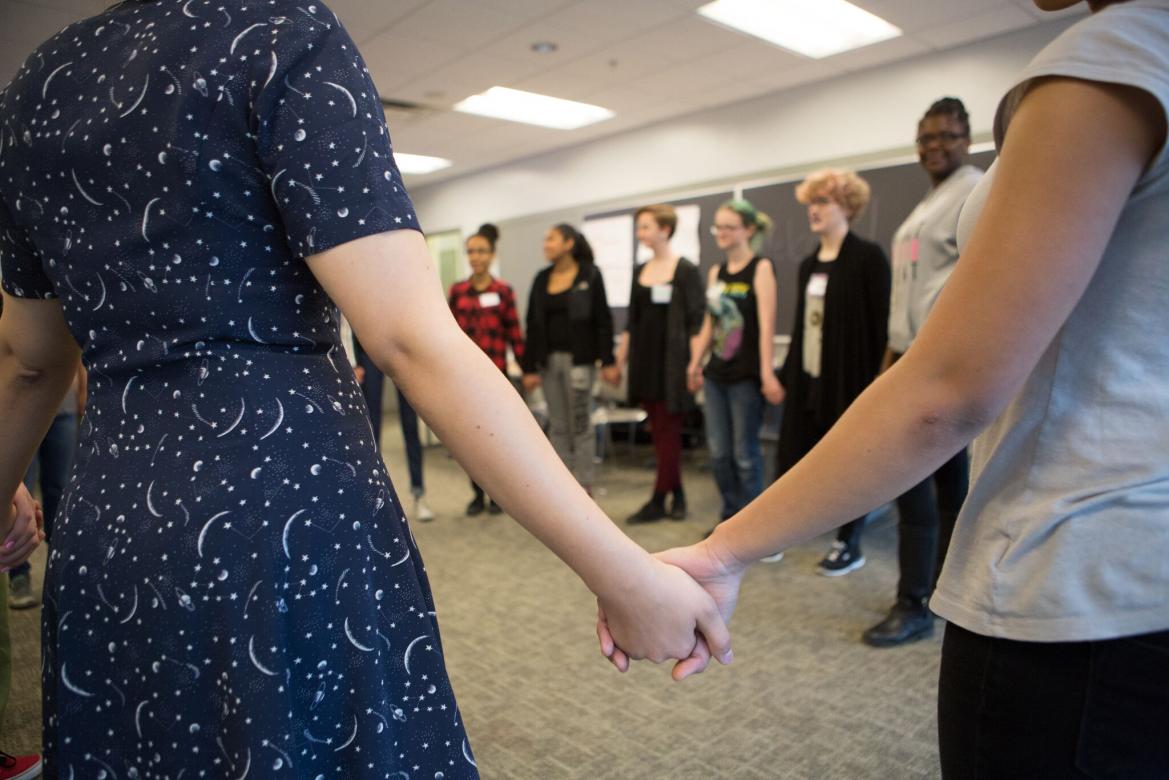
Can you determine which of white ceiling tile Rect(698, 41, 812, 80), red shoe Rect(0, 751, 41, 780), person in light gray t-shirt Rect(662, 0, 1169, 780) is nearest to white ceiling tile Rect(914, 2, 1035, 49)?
white ceiling tile Rect(698, 41, 812, 80)

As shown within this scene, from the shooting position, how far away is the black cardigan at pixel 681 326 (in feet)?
12.0

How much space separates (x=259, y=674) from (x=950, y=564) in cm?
60

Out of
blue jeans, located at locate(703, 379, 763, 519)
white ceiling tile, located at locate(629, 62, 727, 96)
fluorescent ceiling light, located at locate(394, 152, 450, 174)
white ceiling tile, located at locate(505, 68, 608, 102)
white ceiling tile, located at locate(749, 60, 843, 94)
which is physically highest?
white ceiling tile, located at locate(505, 68, 608, 102)

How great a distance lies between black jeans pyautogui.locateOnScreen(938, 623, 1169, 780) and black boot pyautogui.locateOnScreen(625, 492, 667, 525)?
3271 millimetres

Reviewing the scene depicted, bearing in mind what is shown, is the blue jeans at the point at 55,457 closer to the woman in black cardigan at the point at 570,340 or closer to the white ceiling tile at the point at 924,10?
the woman in black cardigan at the point at 570,340

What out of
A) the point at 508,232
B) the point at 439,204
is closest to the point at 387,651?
the point at 508,232

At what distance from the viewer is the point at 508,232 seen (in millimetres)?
8297

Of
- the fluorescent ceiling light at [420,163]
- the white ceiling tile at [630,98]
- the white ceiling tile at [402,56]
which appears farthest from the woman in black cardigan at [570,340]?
the fluorescent ceiling light at [420,163]

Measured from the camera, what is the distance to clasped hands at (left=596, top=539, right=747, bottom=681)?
31.6 inches

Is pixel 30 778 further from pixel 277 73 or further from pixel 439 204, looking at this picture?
pixel 439 204

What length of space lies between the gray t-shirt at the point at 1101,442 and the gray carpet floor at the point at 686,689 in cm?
140

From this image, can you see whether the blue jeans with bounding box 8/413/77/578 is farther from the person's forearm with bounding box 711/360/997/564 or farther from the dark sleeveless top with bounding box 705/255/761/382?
the person's forearm with bounding box 711/360/997/564

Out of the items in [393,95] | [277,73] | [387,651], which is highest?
[393,95]

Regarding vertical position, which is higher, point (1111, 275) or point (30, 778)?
point (1111, 275)
